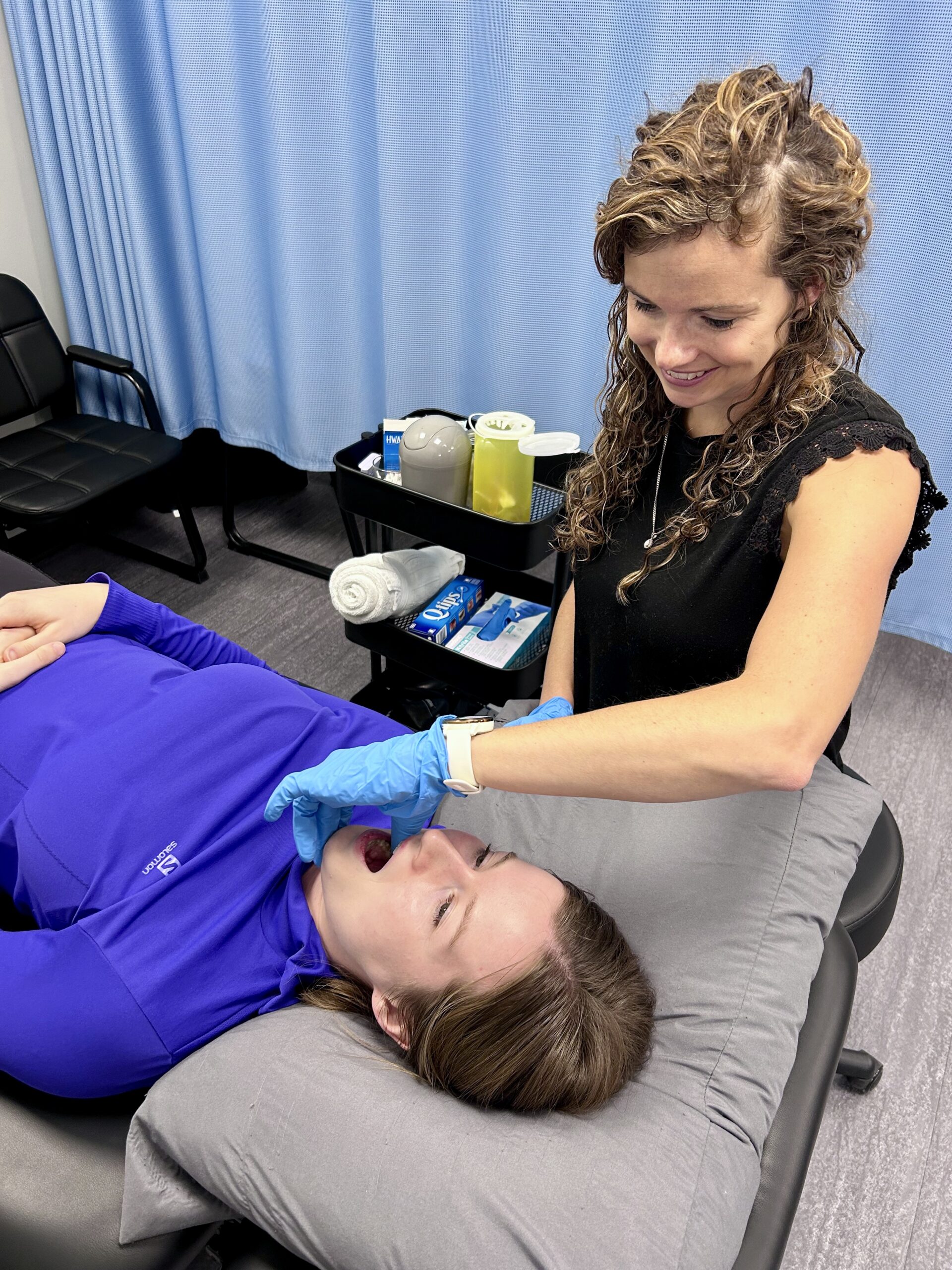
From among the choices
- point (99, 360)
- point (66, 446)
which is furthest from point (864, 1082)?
point (99, 360)

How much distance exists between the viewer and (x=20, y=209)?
8.63 feet

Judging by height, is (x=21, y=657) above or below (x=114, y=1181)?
above

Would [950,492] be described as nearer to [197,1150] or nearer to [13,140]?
[197,1150]

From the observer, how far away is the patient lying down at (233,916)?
95 cm

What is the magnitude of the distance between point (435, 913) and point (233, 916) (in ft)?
0.87

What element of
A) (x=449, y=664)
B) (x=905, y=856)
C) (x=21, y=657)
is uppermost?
(x=21, y=657)

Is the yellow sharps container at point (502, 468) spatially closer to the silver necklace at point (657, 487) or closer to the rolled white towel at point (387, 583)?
the rolled white towel at point (387, 583)

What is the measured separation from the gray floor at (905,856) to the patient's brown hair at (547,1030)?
2.24ft

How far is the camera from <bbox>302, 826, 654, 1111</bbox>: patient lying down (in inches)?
36.5

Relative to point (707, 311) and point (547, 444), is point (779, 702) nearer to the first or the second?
point (707, 311)

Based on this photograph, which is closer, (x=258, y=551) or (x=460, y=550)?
(x=460, y=550)

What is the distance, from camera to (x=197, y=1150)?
88 centimetres

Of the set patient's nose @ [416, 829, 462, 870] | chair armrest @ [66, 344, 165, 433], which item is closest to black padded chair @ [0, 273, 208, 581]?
chair armrest @ [66, 344, 165, 433]

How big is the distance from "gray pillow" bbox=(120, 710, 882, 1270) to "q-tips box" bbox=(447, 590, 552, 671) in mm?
727
